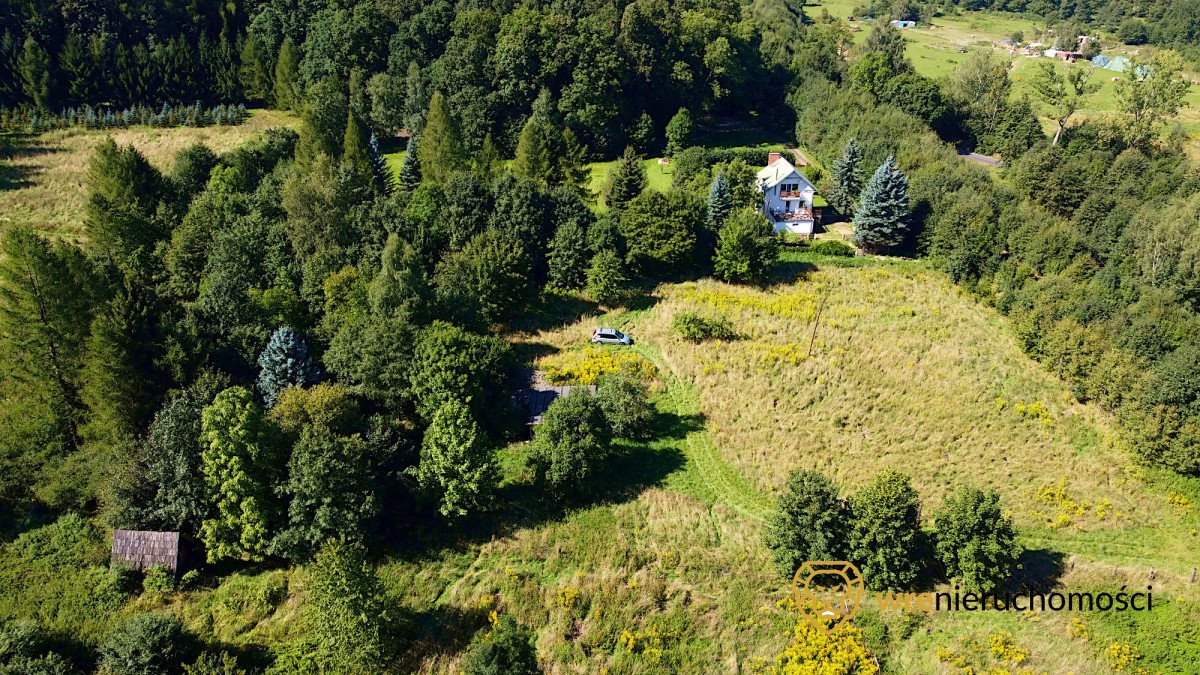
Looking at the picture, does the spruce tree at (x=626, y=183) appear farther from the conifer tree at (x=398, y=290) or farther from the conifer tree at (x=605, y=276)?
the conifer tree at (x=398, y=290)

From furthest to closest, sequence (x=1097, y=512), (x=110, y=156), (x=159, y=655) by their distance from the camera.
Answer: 1. (x=110, y=156)
2. (x=1097, y=512)
3. (x=159, y=655)

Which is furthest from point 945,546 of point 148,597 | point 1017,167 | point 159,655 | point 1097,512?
point 1017,167

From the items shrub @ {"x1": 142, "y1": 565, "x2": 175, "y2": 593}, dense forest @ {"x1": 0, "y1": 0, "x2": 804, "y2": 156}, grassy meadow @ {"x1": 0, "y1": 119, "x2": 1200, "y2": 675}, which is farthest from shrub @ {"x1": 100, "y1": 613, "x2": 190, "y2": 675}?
dense forest @ {"x1": 0, "y1": 0, "x2": 804, "y2": 156}

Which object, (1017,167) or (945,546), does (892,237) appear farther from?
(945,546)

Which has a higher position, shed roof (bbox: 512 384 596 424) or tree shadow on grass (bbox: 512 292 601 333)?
tree shadow on grass (bbox: 512 292 601 333)

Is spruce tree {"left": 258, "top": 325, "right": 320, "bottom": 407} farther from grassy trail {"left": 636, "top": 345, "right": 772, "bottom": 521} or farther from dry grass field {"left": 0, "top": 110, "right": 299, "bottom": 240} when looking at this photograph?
dry grass field {"left": 0, "top": 110, "right": 299, "bottom": 240}

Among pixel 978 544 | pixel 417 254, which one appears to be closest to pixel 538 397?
pixel 417 254

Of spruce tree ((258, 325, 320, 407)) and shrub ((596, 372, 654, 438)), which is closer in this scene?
spruce tree ((258, 325, 320, 407))
